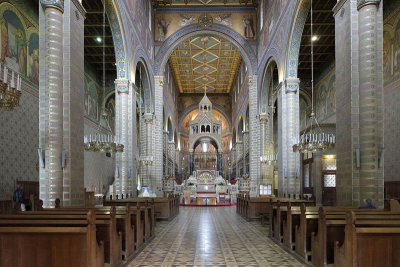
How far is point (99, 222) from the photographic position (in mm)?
5512

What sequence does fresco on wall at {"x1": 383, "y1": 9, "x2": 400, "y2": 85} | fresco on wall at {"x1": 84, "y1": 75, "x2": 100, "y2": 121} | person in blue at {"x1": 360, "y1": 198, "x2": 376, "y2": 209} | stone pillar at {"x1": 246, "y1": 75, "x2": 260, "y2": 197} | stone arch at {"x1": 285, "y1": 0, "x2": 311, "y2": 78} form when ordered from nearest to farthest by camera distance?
person in blue at {"x1": 360, "y1": 198, "x2": 376, "y2": 209}
fresco on wall at {"x1": 383, "y1": 9, "x2": 400, "y2": 85}
stone arch at {"x1": 285, "y1": 0, "x2": 311, "y2": 78}
fresco on wall at {"x1": 84, "y1": 75, "x2": 100, "y2": 121}
stone pillar at {"x1": 246, "y1": 75, "x2": 260, "y2": 197}

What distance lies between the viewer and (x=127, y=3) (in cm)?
1573

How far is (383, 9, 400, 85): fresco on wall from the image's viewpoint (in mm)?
13266

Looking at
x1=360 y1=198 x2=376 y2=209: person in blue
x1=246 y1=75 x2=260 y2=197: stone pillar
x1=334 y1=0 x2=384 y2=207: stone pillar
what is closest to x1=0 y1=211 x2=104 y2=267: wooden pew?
x1=360 y1=198 x2=376 y2=209: person in blue

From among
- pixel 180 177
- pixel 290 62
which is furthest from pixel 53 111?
pixel 180 177

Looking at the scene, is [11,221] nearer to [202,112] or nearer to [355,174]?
[355,174]

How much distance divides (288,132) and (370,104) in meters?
7.28

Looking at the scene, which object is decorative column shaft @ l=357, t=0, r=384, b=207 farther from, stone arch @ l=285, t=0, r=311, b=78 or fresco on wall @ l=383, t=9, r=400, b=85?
fresco on wall @ l=383, t=9, r=400, b=85

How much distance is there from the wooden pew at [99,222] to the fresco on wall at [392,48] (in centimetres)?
1200

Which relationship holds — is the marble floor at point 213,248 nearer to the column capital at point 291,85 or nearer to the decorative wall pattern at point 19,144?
the decorative wall pattern at point 19,144

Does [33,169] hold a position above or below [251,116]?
below

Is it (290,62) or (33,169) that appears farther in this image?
(290,62)

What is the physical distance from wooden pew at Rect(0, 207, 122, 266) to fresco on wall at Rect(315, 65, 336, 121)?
695 inches

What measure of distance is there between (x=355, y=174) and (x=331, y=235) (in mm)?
2928
